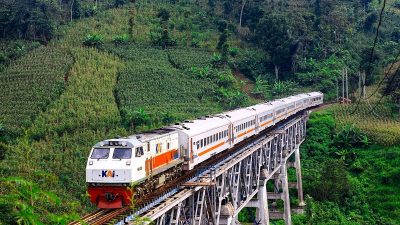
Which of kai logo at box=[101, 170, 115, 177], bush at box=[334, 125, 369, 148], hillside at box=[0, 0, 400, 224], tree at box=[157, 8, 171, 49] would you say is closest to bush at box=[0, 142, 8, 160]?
hillside at box=[0, 0, 400, 224]

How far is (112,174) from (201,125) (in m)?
9.08

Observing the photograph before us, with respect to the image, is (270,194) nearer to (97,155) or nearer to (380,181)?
(380,181)

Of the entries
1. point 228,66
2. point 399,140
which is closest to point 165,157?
point 399,140

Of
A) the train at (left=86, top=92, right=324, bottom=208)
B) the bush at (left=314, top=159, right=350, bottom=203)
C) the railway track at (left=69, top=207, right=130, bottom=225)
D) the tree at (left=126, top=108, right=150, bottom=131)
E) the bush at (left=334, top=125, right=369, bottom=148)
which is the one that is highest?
the train at (left=86, top=92, right=324, bottom=208)

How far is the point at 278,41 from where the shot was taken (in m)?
70.6

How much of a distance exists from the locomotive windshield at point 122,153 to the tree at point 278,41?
54842 millimetres

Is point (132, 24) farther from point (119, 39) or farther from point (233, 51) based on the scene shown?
point (233, 51)

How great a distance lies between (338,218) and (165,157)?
1005 inches

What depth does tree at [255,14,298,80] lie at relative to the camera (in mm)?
70062

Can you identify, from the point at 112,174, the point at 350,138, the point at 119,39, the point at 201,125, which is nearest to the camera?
the point at 112,174

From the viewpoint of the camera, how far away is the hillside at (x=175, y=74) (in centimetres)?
4334

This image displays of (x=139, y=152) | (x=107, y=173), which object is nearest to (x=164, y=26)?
(x=139, y=152)

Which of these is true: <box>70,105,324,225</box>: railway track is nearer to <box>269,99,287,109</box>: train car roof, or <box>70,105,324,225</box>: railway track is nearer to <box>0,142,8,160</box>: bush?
<box>269,99,287,109</box>: train car roof

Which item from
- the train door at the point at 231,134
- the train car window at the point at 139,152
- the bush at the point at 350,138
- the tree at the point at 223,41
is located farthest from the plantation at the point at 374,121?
the train car window at the point at 139,152
